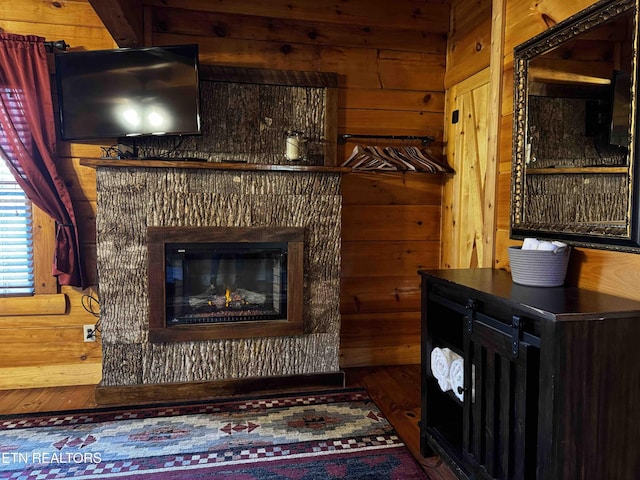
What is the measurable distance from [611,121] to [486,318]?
75cm

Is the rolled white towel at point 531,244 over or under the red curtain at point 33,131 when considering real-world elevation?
under

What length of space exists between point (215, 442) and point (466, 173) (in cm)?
217

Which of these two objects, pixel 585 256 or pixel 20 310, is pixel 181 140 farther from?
pixel 585 256

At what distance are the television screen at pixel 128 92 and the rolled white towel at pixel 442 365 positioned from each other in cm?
179

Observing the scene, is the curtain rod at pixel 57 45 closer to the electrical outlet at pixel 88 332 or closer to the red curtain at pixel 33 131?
the red curtain at pixel 33 131

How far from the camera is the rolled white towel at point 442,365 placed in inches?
66.9

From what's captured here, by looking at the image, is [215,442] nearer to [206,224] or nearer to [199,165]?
[206,224]

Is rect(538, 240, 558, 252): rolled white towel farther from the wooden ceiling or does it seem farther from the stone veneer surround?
the wooden ceiling

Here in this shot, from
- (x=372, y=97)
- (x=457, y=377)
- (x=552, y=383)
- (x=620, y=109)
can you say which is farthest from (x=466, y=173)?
(x=552, y=383)

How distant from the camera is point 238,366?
8.52ft

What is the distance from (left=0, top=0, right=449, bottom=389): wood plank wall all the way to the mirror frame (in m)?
1.21

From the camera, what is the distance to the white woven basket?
1.52 meters

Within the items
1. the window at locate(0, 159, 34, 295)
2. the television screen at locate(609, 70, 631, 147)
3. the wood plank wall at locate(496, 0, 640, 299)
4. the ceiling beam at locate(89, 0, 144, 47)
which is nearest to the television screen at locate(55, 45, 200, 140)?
the ceiling beam at locate(89, 0, 144, 47)

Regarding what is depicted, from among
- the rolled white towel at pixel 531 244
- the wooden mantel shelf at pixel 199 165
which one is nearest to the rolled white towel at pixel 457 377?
the rolled white towel at pixel 531 244
